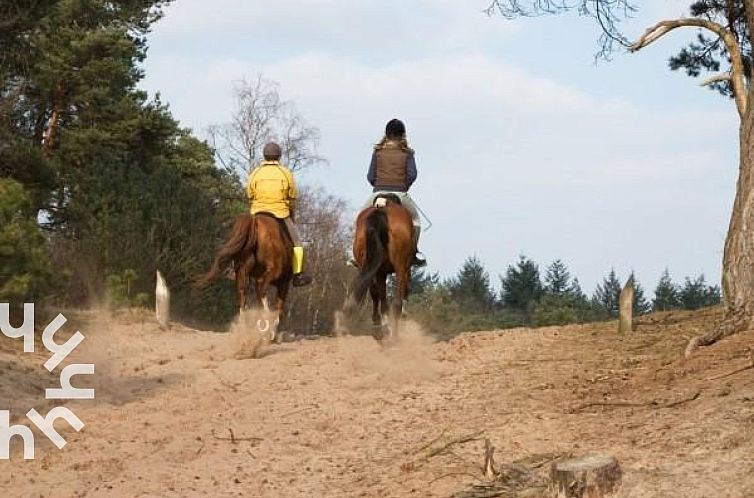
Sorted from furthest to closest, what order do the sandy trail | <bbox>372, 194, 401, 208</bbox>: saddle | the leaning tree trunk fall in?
<bbox>372, 194, 401, 208</bbox>: saddle, the leaning tree trunk, the sandy trail

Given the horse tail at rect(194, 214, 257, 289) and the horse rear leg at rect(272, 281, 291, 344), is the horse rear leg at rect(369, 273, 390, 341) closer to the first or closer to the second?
the horse rear leg at rect(272, 281, 291, 344)

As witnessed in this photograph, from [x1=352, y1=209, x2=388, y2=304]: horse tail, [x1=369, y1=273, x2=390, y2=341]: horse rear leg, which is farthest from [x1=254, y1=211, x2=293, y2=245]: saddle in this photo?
[x1=352, y1=209, x2=388, y2=304]: horse tail

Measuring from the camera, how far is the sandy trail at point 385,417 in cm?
930

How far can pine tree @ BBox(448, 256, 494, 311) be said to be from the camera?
Result: 82625mm

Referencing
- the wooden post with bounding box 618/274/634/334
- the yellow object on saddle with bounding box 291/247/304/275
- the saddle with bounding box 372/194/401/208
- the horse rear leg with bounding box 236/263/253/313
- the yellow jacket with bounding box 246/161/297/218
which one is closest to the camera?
the saddle with bounding box 372/194/401/208

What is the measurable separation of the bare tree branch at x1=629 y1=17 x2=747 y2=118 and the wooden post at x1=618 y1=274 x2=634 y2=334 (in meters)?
3.02

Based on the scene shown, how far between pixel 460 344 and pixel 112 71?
2245 centimetres

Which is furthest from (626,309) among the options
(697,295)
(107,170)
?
(697,295)

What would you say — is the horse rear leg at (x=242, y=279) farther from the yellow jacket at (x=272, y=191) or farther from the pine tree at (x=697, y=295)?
the pine tree at (x=697, y=295)

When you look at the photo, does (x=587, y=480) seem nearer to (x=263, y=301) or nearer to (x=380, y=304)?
(x=380, y=304)

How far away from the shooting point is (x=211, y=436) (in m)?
11.4

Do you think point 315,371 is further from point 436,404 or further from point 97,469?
point 97,469

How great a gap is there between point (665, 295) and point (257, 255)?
2509 inches

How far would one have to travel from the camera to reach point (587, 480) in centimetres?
707
